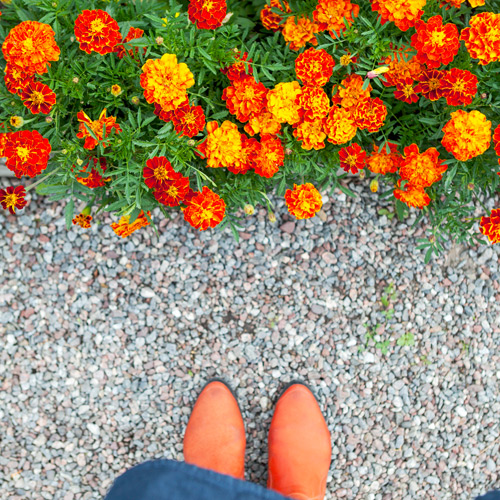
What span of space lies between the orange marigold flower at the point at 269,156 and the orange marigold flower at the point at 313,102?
124 millimetres

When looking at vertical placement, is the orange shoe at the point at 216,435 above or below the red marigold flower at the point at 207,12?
below

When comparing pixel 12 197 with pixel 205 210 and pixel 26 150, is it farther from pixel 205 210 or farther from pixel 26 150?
pixel 205 210

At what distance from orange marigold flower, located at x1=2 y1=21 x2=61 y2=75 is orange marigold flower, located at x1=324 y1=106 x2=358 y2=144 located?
0.78m

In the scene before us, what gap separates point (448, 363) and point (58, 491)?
170 centimetres

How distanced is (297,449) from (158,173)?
1298 millimetres

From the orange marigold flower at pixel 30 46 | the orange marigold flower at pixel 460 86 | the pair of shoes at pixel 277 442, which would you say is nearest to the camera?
the orange marigold flower at pixel 30 46

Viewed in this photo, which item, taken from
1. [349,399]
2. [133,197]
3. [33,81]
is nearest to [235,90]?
A: [133,197]

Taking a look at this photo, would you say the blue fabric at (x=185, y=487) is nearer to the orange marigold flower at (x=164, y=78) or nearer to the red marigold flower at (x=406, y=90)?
the orange marigold flower at (x=164, y=78)

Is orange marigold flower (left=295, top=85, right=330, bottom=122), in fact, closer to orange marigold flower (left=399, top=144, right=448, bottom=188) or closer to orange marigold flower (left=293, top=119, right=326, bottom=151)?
orange marigold flower (left=293, top=119, right=326, bottom=151)

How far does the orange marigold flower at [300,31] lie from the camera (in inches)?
59.8

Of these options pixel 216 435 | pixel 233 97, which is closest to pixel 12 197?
pixel 233 97

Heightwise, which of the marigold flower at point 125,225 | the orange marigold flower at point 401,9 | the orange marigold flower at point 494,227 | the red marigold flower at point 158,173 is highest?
the orange marigold flower at point 401,9

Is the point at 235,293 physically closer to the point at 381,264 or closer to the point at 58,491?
the point at 381,264

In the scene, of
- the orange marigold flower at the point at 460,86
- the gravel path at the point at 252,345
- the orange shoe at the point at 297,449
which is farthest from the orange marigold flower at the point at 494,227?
the orange shoe at the point at 297,449
